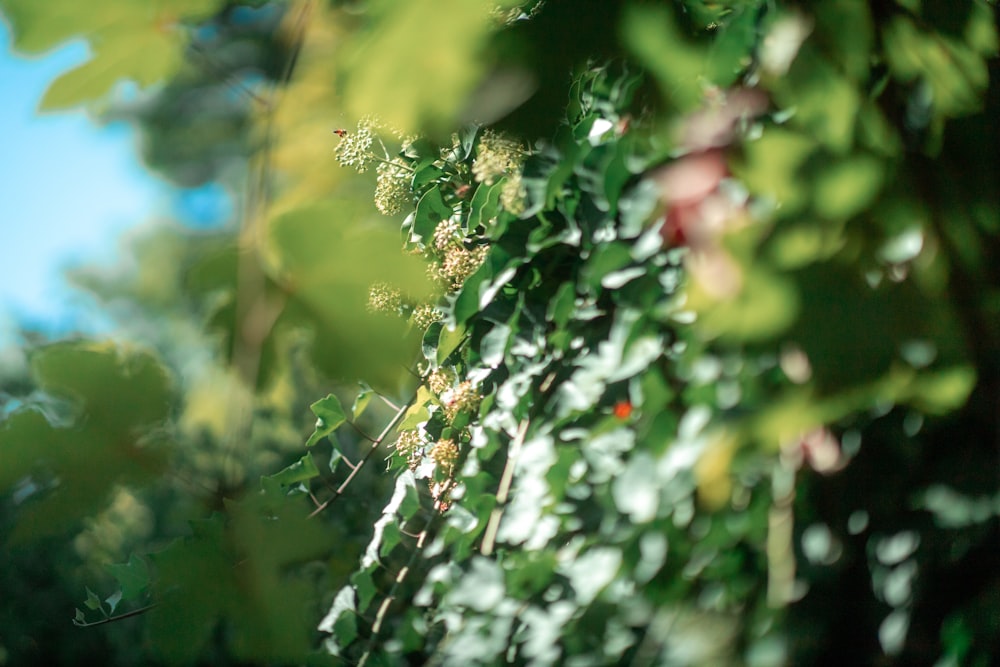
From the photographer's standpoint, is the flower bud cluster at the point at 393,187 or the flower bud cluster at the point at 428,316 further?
the flower bud cluster at the point at 393,187

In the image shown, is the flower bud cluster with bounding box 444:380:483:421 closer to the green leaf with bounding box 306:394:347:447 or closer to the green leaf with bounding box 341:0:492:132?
the green leaf with bounding box 306:394:347:447

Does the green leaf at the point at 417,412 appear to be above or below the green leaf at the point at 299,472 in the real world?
below

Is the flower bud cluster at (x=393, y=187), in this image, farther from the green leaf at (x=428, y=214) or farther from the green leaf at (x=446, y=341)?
the green leaf at (x=446, y=341)

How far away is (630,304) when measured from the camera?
111 centimetres

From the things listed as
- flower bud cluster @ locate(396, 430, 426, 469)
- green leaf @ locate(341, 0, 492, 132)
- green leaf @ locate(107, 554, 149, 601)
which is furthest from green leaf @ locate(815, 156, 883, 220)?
green leaf @ locate(107, 554, 149, 601)

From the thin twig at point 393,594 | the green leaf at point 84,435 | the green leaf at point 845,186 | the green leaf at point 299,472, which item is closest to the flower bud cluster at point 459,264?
the green leaf at point 299,472

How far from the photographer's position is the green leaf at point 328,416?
4.41 feet

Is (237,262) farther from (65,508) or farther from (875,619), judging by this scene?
(875,619)

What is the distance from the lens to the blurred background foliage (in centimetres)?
36

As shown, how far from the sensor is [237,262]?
36 cm

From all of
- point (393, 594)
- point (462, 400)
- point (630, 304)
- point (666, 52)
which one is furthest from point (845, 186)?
point (393, 594)

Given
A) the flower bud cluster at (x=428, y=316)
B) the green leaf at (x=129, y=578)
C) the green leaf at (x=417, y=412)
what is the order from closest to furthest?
the flower bud cluster at (x=428, y=316), the green leaf at (x=129, y=578), the green leaf at (x=417, y=412)

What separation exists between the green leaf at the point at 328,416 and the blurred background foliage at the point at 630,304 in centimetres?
10

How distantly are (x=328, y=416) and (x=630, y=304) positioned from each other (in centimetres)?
61
